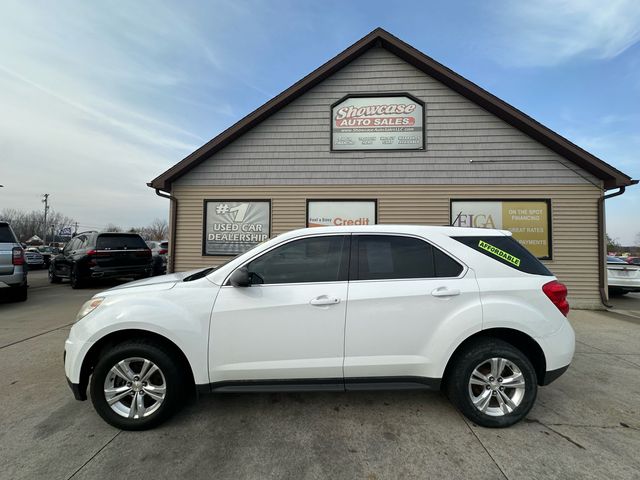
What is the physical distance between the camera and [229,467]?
7.14 ft

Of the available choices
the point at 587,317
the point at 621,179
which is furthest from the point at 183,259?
the point at 621,179

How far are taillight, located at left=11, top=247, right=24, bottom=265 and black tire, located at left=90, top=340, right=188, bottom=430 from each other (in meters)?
6.65

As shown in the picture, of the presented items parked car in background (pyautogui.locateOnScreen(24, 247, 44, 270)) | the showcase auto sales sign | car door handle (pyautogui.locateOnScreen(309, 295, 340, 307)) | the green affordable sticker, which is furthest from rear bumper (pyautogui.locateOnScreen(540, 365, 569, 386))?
parked car in background (pyautogui.locateOnScreen(24, 247, 44, 270))

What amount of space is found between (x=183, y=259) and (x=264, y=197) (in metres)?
2.76

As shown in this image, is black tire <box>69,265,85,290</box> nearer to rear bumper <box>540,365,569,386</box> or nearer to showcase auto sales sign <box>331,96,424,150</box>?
showcase auto sales sign <box>331,96,424,150</box>

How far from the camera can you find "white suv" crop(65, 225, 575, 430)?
259 cm

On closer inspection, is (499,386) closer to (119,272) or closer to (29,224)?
(119,272)

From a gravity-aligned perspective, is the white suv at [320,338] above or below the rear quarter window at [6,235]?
below

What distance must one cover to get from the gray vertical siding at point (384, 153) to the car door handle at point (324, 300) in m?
5.89

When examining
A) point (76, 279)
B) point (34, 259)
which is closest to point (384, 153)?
point (76, 279)

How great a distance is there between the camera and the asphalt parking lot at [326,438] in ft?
7.08

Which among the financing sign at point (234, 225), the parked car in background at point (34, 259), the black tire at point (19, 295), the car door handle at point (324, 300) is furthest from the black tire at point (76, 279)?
the parked car in background at point (34, 259)

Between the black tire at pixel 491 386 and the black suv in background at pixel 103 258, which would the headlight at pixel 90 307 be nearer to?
the black tire at pixel 491 386

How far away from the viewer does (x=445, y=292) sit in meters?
2.66
